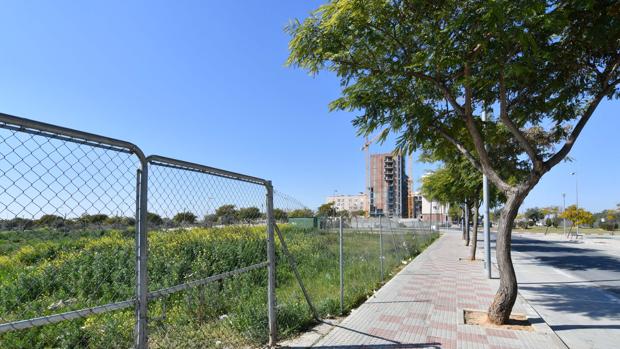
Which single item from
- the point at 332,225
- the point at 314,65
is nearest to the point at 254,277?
the point at 332,225

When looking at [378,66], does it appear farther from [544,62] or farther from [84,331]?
[84,331]

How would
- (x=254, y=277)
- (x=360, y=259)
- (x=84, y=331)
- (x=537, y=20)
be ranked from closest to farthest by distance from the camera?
(x=537, y=20) → (x=84, y=331) → (x=254, y=277) → (x=360, y=259)

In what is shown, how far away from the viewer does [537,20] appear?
5.01m

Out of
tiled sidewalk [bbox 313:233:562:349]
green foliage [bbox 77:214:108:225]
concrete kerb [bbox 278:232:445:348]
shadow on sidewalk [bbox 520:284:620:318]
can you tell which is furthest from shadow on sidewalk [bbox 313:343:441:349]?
shadow on sidewalk [bbox 520:284:620:318]

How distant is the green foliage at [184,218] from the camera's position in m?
3.69

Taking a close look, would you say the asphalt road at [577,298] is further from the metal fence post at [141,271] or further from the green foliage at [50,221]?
the green foliage at [50,221]

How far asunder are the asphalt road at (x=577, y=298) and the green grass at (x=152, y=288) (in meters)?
3.41

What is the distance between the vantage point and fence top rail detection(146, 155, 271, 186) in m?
3.24

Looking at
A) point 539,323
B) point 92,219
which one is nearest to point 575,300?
point 539,323

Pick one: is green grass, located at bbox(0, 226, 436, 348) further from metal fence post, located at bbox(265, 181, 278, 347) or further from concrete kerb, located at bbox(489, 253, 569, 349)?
concrete kerb, located at bbox(489, 253, 569, 349)

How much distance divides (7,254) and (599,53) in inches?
303

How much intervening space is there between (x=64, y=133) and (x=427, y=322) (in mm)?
5701

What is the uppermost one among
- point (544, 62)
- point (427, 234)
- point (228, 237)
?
point (544, 62)

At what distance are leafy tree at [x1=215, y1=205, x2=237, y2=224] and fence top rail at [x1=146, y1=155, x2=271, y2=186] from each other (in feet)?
1.20
